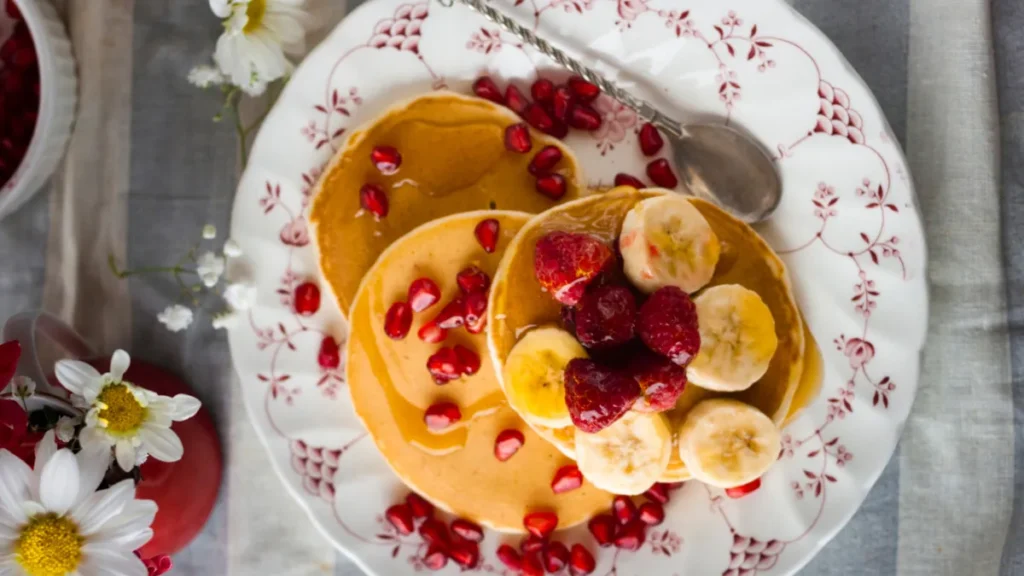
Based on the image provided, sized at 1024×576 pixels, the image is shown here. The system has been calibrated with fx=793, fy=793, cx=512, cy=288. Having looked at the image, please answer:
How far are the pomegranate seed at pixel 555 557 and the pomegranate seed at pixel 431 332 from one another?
1.87 feet

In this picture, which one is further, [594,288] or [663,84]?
[663,84]

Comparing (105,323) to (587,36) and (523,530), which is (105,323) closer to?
(523,530)

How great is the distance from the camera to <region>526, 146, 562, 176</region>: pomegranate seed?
6.34ft

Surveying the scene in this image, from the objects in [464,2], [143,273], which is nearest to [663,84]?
[464,2]

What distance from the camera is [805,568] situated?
1988 mm

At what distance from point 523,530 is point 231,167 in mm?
1174

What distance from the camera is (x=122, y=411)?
133cm

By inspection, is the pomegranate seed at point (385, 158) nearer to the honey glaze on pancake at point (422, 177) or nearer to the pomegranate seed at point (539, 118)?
the honey glaze on pancake at point (422, 177)

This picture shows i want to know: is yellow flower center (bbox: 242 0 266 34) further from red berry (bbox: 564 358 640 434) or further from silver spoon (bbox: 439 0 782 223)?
red berry (bbox: 564 358 640 434)

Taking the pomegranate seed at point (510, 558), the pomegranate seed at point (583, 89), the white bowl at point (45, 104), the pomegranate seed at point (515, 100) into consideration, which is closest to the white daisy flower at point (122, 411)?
the white bowl at point (45, 104)

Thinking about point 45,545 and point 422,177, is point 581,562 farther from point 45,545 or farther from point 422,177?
point 45,545

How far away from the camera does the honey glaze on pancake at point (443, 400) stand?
190 cm

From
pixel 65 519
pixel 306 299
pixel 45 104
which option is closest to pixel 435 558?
pixel 306 299

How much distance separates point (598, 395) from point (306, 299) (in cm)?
78
